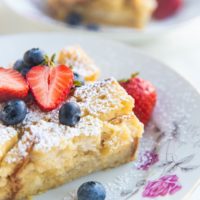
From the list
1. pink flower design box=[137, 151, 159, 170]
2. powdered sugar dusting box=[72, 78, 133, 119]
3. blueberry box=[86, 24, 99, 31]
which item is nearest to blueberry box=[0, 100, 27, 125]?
powdered sugar dusting box=[72, 78, 133, 119]

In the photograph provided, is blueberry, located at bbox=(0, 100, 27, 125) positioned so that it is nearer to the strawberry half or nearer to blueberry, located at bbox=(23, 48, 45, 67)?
the strawberry half

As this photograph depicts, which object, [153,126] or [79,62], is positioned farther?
[79,62]

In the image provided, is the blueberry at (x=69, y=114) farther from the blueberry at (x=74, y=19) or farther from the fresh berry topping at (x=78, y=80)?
the blueberry at (x=74, y=19)

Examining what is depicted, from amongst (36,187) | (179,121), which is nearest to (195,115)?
(179,121)

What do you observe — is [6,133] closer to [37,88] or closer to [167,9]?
[37,88]

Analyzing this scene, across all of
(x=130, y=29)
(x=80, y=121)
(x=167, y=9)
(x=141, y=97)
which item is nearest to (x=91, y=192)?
(x=80, y=121)

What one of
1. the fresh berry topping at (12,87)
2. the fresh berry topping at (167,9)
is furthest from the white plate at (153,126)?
the fresh berry topping at (167,9)

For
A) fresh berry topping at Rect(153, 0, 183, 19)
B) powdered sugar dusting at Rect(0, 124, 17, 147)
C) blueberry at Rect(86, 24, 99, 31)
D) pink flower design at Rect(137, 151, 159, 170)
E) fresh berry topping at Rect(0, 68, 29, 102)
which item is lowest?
powdered sugar dusting at Rect(0, 124, 17, 147)
